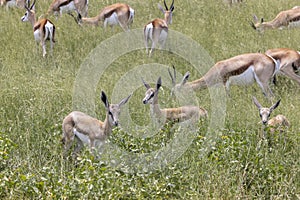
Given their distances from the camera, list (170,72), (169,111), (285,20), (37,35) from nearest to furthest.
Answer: (169,111), (170,72), (37,35), (285,20)

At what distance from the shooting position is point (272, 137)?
236 inches

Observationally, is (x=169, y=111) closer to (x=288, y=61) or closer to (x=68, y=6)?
(x=288, y=61)

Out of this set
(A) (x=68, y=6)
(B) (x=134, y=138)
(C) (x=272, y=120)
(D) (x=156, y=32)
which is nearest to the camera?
(B) (x=134, y=138)

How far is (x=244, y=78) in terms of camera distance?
8.57m

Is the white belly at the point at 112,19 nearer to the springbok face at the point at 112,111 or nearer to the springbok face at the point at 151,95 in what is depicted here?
the springbok face at the point at 151,95

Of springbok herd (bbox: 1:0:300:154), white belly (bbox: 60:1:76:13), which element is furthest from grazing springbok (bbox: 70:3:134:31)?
white belly (bbox: 60:1:76:13)

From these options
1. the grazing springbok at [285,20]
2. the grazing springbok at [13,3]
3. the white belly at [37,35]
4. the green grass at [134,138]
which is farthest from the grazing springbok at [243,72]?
the grazing springbok at [13,3]

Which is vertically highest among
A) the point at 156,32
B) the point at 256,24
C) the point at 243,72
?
the point at 156,32

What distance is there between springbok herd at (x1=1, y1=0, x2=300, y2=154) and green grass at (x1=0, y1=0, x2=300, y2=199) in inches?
6.0

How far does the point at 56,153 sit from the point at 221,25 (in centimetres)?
629

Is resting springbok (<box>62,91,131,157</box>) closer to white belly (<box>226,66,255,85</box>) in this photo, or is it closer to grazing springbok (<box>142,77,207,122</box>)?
grazing springbok (<box>142,77,207,122</box>)

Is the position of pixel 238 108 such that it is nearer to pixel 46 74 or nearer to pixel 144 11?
pixel 46 74

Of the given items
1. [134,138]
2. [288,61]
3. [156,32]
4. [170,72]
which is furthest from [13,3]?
[134,138]

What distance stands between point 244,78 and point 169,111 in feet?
5.46
